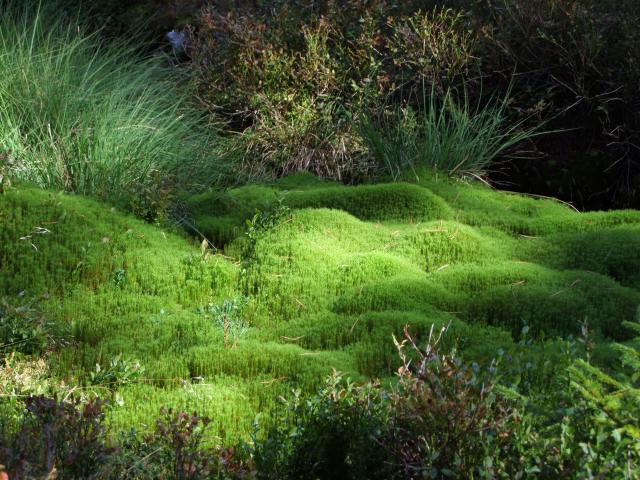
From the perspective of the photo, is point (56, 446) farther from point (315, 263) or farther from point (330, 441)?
point (315, 263)

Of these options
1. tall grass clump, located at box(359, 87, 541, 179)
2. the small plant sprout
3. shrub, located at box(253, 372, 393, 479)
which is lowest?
the small plant sprout

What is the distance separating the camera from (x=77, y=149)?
5.78 m

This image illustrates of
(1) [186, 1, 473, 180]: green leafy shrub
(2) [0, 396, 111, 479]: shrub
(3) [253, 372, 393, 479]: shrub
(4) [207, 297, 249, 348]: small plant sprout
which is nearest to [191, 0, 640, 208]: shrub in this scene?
(1) [186, 1, 473, 180]: green leafy shrub

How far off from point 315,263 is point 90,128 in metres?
2.27

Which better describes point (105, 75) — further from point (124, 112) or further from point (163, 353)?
point (163, 353)

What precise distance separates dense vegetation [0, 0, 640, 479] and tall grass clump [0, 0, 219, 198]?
34 mm

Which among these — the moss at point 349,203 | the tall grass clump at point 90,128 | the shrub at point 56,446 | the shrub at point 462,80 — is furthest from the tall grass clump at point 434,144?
the shrub at point 56,446

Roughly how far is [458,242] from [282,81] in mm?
3393

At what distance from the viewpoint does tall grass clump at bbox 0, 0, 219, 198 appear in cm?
561

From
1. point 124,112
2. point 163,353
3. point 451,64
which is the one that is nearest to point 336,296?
point 163,353

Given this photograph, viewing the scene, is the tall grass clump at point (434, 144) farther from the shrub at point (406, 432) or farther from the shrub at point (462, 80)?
the shrub at point (406, 432)

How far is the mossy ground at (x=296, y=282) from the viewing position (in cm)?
355

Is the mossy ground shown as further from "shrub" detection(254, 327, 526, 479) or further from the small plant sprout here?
"shrub" detection(254, 327, 526, 479)

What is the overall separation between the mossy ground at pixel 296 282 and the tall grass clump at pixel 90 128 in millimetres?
565
